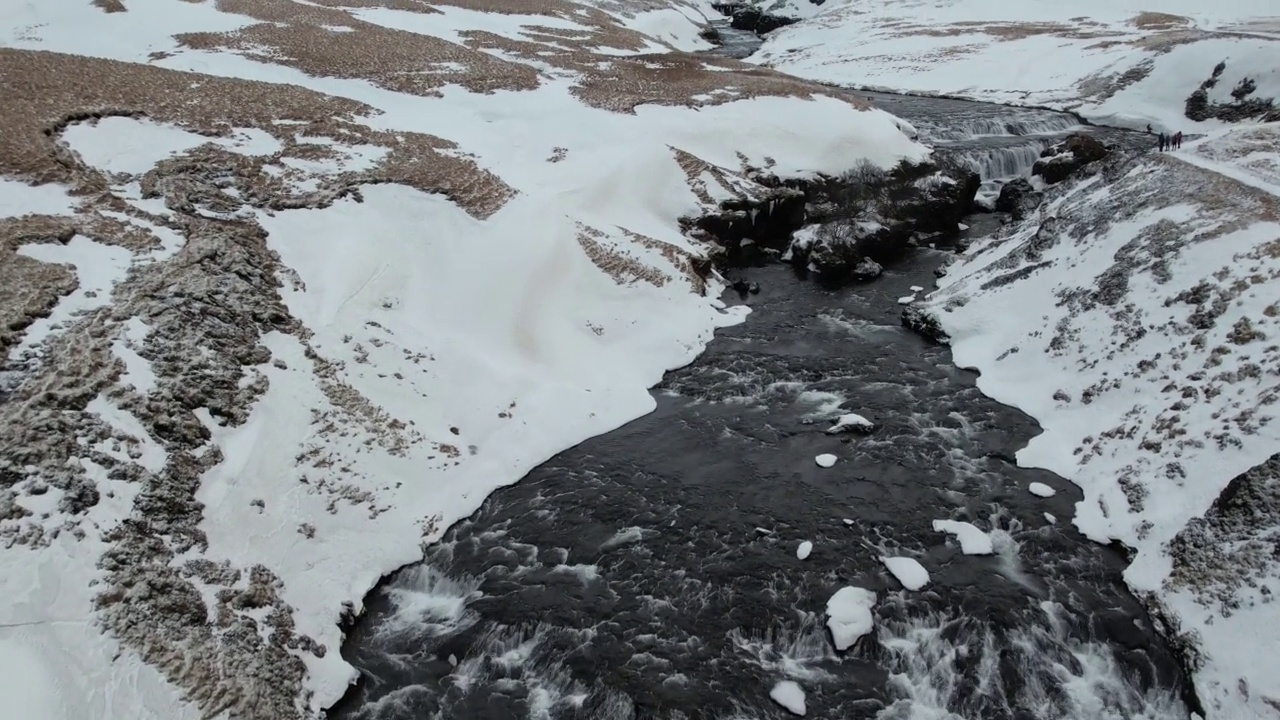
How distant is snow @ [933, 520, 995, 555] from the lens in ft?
47.2

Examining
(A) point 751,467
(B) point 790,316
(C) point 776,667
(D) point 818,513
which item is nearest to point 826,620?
(C) point 776,667

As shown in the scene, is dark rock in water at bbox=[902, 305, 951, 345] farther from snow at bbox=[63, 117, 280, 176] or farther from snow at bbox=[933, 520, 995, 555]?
snow at bbox=[63, 117, 280, 176]

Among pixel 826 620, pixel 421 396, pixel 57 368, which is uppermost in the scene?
→ pixel 57 368

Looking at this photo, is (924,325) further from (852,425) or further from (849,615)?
(849,615)

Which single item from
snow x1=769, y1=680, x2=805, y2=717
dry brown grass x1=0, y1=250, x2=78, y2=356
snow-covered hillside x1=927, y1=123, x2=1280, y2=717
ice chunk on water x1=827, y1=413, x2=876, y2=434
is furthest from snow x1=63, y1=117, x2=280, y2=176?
snow-covered hillside x1=927, y1=123, x2=1280, y2=717

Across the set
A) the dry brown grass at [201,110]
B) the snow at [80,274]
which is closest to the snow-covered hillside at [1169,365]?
the dry brown grass at [201,110]

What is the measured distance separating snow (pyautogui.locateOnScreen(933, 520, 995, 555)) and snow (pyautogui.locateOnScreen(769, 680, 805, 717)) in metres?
5.18

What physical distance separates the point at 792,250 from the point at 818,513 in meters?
17.3

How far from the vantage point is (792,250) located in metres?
30.6

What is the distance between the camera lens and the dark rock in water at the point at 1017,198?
3183 centimetres

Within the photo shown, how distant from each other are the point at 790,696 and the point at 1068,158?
34.0 m

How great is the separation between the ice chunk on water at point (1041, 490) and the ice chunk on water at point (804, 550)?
568 cm

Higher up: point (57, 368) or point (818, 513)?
point (57, 368)

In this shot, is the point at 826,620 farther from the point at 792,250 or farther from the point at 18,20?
the point at 18,20
